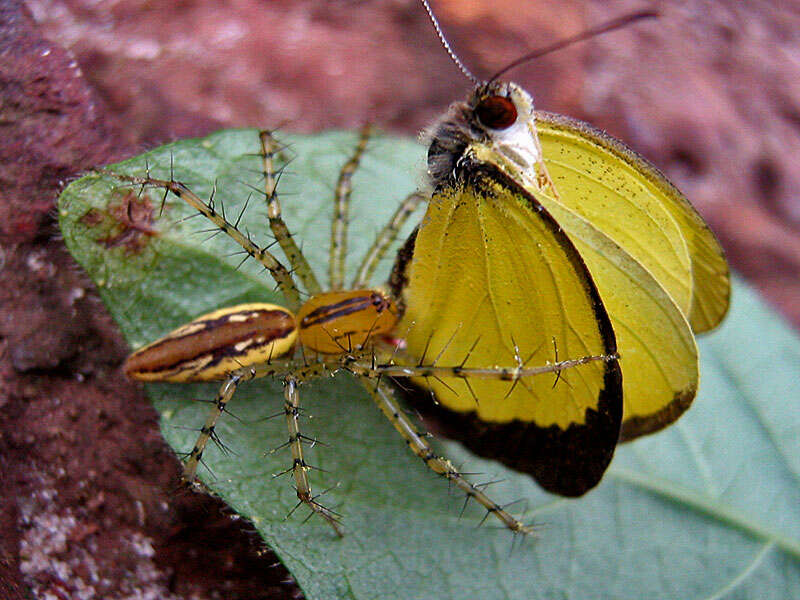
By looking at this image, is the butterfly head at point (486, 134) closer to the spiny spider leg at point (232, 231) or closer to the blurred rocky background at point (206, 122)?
the spiny spider leg at point (232, 231)

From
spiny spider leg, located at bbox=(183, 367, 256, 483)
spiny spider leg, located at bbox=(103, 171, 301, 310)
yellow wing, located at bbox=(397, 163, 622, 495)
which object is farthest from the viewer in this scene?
spiny spider leg, located at bbox=(103, 171, 301, 310)

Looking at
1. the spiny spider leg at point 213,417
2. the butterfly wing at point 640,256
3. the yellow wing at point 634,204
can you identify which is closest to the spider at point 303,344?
the spiny spider leg at point 213,417

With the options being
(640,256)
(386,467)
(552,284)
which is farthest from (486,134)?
(386,467)

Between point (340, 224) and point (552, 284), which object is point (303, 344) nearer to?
point (340, 224)

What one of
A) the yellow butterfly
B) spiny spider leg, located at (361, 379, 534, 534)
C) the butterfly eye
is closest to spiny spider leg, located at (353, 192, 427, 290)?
the yellow butterfly

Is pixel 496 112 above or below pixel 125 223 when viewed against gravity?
above

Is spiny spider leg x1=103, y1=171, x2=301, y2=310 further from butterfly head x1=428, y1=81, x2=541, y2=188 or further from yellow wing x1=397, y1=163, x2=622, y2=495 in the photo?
butterfly head x1=428, y1=81, x2=541, y2=188
